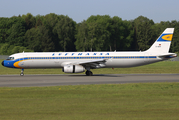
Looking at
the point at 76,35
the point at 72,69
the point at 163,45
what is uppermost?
the point at 76,35

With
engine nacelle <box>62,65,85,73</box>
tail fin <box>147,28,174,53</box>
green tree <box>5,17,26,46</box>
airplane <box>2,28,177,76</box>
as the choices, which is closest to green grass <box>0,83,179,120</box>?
engine nacelle <box>62,65,85,73</box>

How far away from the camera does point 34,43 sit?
118500mm

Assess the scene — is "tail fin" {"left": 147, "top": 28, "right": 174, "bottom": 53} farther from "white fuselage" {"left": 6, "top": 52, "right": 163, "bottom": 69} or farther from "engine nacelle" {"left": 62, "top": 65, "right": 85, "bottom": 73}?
"engine nacelle" {"left": 62, "top": 65, "right": 85, "bottom": 73}

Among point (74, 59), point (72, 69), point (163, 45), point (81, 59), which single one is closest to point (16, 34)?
point (74, 59)

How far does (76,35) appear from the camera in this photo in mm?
121500

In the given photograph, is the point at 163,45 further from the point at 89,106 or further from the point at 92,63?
the point at 89,106

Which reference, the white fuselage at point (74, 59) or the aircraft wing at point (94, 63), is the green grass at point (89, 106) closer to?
the aircraft wing at point (94, 63)

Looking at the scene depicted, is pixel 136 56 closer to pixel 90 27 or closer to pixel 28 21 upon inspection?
pixel 90 27

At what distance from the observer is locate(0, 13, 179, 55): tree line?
4599 inches

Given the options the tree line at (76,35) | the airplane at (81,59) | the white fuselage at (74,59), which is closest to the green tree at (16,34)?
the tree line at (76,35)

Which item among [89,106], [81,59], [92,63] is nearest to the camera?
[89,106]

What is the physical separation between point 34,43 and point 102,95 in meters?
104

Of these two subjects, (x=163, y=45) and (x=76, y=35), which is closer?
(x=163, y=45)

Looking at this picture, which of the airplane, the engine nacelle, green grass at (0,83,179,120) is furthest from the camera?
the airplane
